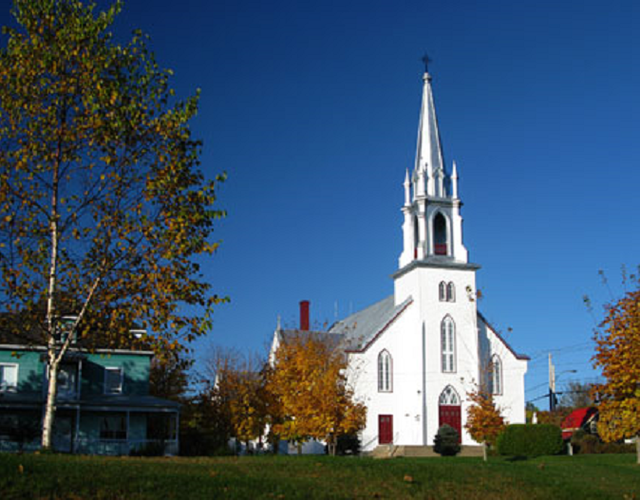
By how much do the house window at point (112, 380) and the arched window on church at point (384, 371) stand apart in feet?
61.5

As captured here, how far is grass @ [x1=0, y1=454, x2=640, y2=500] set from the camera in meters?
13.4

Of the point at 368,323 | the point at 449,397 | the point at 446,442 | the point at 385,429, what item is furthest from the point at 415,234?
the point at 446,442

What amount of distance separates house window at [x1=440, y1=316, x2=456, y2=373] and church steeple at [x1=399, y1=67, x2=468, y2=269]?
3964mm

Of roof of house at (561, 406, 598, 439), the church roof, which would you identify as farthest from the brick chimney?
roof of house at (561, 406, 598, 439)


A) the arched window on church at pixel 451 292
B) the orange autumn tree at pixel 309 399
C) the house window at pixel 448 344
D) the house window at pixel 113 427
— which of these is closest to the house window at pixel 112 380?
the house window at pixel 113 427

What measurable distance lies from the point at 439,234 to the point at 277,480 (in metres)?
38.1

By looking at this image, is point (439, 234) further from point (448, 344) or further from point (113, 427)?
point (113, 427)

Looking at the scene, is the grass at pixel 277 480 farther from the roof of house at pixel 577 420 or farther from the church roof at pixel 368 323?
the roof of house at pixel 577 420

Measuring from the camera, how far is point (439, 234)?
170 ft

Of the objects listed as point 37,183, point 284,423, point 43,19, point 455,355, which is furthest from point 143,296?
point 455,355

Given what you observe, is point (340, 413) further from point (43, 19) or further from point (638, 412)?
point (43, 19)

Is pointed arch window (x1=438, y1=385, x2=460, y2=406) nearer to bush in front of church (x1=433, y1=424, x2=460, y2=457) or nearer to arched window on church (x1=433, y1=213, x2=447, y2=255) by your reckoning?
bush in front of church (x1=433, y1=424, x2=460, y2=457)

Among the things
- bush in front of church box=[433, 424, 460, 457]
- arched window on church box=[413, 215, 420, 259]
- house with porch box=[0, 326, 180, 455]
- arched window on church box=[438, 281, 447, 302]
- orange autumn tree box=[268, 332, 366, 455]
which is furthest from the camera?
arched window on church box=[413, 215, 420, 259]

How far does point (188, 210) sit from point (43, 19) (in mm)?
6513
